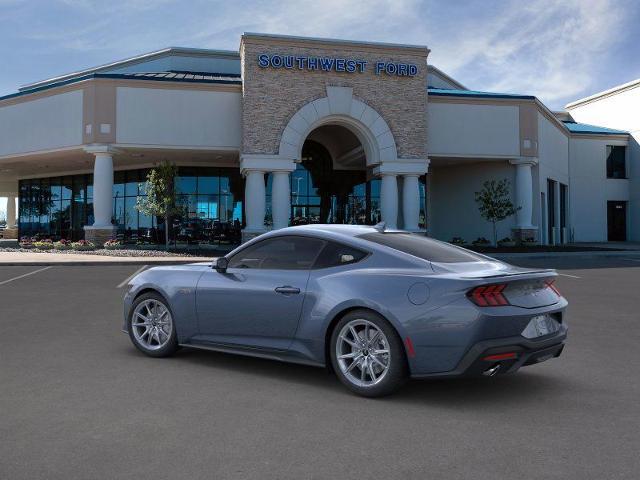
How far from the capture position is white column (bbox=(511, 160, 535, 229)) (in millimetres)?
31984

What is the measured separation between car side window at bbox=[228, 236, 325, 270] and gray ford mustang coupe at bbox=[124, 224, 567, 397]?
0.01 meters

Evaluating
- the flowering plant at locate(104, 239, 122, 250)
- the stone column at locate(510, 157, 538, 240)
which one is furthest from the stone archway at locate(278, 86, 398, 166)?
the flowering plant at locate(104, 239, 122, 250)

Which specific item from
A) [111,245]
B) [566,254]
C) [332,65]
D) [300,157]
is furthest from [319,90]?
[566,254]

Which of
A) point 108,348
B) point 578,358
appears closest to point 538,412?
point 578,358

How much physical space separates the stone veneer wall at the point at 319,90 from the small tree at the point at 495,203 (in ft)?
13.9

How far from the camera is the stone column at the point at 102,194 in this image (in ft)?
94.0

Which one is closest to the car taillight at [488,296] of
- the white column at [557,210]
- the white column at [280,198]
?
the white column at [280,198]

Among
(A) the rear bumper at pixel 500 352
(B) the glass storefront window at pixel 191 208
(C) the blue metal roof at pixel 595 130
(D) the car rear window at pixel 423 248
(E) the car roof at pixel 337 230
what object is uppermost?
(C) the blue metal roof at pixel 595 130

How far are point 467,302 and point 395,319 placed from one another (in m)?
0.57

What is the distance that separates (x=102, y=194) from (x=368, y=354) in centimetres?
2650

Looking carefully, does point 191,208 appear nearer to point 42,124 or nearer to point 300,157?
point 42,124

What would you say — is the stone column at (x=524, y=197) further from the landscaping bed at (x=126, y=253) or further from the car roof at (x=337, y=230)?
the car roof at (x=337, y=230)

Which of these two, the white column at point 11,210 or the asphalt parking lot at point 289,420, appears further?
the white column at point 11,210

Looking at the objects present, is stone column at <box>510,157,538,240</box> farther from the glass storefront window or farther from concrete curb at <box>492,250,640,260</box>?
the glass storefront window
